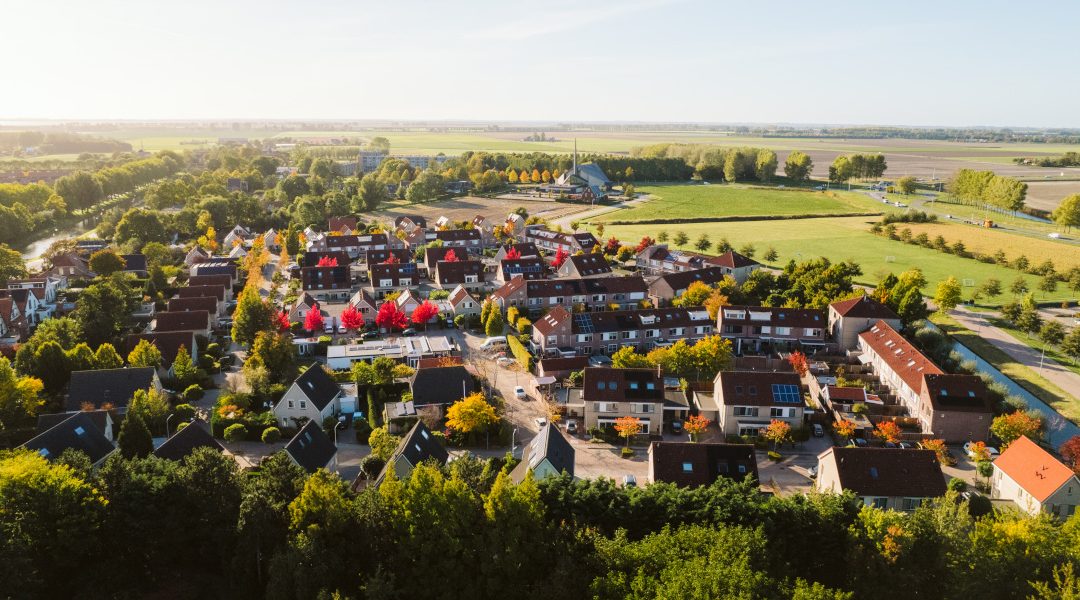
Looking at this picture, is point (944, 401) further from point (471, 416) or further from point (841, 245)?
point (841, 245)

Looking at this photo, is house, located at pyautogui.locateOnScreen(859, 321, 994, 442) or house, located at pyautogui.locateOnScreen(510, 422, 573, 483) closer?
house, located at pyautogui.locateOnScreen(510, 422, 573, 483)

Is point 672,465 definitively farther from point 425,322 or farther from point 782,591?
point 425,322

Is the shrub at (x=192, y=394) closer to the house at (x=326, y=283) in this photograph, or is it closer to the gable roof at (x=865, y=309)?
the house at (x=326, y=283)

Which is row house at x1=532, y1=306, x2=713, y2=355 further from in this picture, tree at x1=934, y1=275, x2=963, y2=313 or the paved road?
tree at x1=934, y1=275, x2=963, y2=313

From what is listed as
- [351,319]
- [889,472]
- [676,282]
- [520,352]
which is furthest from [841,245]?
[889,472]

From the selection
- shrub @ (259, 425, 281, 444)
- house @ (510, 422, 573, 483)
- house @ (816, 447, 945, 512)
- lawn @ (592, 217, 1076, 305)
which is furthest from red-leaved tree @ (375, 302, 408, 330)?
lawn @ (592, 217, 1076, 305)

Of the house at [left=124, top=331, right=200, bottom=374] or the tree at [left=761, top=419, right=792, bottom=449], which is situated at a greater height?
the house at [left=124, top=331, right=200, bottom=374]
